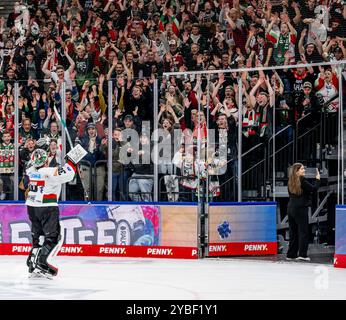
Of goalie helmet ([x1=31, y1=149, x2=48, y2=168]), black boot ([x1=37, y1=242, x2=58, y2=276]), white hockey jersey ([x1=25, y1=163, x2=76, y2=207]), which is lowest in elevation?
black boot ([x1=37, y1=242, x2=58, y2=276])

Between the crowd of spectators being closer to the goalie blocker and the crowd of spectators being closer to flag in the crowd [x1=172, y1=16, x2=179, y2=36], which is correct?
flag in the crowd [x1=172, y1=16, x2=179, y2=36]

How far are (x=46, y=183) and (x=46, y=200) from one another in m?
0.28

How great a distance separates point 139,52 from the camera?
2677cm

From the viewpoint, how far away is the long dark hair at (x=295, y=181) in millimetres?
21141

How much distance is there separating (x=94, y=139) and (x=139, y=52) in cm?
468

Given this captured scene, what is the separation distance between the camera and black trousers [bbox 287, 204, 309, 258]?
21125mm

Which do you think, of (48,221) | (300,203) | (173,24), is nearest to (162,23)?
(173,24)

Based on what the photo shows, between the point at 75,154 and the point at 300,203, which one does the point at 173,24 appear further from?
the point at 75,154

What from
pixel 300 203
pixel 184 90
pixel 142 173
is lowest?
pixel 300 203

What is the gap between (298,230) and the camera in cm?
2120

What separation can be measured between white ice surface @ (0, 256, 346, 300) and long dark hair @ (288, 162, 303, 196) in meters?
1.29

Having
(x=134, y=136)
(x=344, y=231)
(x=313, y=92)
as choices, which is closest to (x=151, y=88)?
(x=134, y=136)

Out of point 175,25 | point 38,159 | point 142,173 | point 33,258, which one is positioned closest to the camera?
point 33,258

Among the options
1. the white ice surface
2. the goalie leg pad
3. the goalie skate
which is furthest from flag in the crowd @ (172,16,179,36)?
the goalie skate
